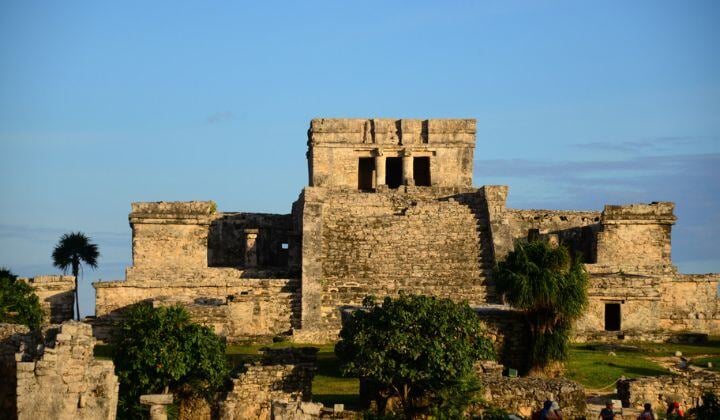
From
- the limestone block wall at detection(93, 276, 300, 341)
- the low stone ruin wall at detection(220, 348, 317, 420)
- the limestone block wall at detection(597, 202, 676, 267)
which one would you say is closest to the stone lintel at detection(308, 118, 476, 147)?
the limestone block wall at detection(597, 202, 676, 267)

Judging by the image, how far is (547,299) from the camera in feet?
108

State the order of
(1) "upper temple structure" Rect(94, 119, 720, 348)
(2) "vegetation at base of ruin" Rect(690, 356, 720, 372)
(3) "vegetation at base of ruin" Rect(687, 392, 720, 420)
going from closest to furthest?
(3) "vegetation at base of ruin" Rect(687, 392, 720, 420) → (2) "vegetation at base of ruin" Rect(690, 356, 720, 372) → (1) "upper temple structure" Rect(94, 119, 720, 348)

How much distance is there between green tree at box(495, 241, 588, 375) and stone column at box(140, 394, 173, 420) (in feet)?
30.3

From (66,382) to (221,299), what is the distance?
1705 centimetres

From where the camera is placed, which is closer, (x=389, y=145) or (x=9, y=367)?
(x=9, y=367)

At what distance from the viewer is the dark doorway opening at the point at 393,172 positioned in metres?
52.1

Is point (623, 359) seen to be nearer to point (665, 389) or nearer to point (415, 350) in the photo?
point (665, 389)

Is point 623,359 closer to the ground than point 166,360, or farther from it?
closer to the ground

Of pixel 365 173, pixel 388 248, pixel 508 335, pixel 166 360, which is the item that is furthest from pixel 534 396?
pixel 365 173

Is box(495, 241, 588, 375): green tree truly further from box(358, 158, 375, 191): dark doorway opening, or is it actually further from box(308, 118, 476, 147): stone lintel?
box(358, 158, 375, 191): dark doorway opening

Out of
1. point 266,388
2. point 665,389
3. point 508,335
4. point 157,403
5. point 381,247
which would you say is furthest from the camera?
point 381,247

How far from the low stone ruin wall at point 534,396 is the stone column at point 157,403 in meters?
5.29

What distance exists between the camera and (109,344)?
37062mm

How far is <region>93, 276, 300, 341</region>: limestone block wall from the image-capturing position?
127 feet
